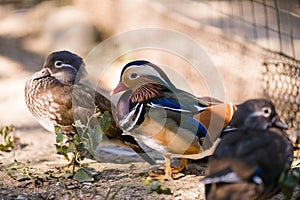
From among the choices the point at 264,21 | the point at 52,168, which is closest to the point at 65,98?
the point at 52,168

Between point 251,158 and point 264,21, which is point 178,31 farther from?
point 251,158

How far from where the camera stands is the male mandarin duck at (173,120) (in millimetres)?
3775

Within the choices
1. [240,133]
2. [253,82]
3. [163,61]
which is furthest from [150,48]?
[240,133]

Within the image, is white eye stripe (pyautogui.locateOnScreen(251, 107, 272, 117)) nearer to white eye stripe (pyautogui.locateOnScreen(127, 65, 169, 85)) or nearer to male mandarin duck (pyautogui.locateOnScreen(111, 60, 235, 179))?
male mandarin duck (pyautogui.locateOnScreen(111, 60, 235, 179))

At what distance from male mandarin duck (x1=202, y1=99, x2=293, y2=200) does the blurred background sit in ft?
5.54

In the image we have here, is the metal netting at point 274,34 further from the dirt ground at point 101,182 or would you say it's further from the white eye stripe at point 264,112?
the white eye stripe at point 264,112

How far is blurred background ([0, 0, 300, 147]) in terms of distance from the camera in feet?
17.2

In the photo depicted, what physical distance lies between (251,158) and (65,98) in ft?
5.30

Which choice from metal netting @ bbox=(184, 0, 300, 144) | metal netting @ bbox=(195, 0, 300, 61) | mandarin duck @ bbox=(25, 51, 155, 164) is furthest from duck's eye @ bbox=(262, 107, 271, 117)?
metal netting @ bbox=(195, 0, 300, 61)

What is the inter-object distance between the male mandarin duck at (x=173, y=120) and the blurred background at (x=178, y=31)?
1.11 meters

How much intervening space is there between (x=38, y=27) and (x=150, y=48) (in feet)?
4.87

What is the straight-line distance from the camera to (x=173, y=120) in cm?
379

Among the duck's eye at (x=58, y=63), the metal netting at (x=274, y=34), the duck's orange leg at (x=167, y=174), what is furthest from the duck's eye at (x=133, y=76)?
the metal netting at (x=274, y=34)

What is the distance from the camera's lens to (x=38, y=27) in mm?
7129
